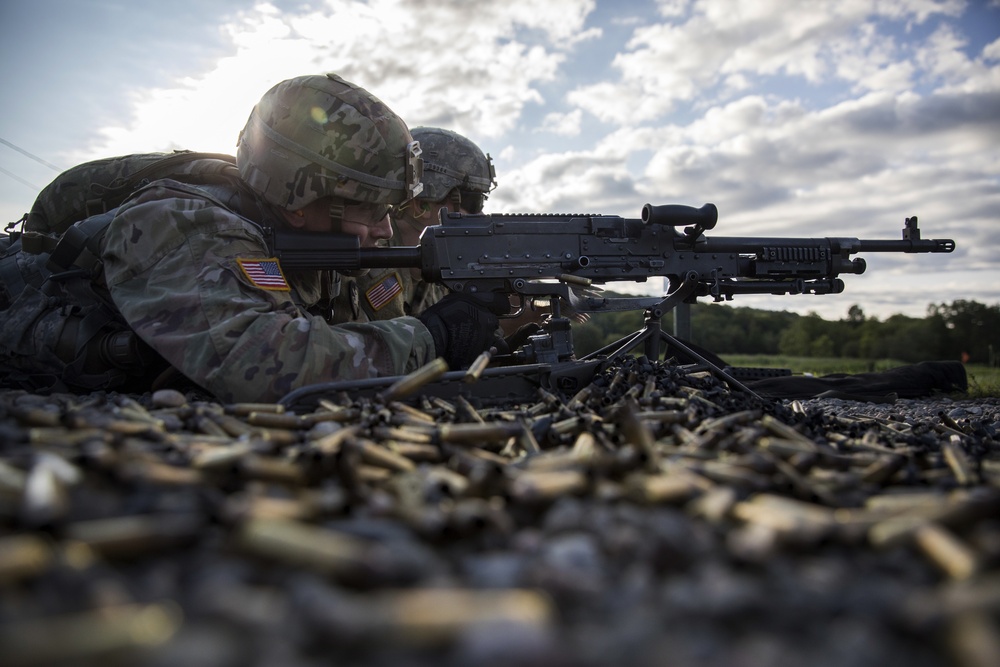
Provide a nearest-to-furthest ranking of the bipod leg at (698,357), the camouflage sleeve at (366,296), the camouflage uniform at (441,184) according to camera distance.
Result: the bipod leg at (698,357)
the camouflage sleeve at (366,296)
the camouflage uniform at (441,184)

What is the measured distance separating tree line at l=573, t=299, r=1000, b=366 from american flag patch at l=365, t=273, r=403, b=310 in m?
5.99

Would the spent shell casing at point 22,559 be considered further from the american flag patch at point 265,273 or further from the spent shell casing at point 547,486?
the american flag patch at point 265,273

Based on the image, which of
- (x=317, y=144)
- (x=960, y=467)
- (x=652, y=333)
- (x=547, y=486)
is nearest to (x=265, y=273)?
(x=317, y=144)

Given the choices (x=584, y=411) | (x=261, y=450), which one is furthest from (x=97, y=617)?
(x=584, y=411)

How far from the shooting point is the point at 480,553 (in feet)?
4.92

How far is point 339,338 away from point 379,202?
3.97ft

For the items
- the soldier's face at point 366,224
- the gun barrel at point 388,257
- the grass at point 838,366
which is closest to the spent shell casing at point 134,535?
the gun barrel at point 388,257

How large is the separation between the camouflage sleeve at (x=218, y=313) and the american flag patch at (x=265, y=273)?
0.7 inches

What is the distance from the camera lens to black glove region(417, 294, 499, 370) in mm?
4594

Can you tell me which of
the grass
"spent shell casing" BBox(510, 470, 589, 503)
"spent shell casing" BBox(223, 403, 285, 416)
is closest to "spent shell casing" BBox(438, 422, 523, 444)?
"spent shell casing" BBox(510, 470, 589, 503)

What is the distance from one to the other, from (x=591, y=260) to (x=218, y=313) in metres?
3.11

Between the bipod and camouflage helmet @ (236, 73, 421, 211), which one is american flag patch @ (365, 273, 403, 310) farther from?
the bipod

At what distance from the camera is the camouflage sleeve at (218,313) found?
367cm

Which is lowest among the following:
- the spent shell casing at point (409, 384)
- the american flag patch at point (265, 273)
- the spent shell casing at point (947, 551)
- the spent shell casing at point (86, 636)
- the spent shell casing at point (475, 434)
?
the spent shell casing at point (947, 551)
